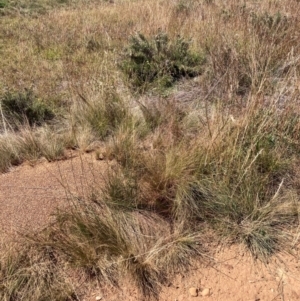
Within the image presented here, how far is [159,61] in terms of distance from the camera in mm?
4758

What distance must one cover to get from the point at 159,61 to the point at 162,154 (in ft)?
7.10

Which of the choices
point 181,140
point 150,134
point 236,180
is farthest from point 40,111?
point 236,180

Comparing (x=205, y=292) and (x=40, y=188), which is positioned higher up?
(x=40, y=188)

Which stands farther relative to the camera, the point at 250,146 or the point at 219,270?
the point at 250,146

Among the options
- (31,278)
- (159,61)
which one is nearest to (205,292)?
(31,278)

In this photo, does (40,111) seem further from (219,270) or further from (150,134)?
(219,270)

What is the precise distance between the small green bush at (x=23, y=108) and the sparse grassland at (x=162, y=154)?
0.04ft

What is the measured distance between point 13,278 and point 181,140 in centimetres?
158

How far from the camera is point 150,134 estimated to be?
11.2 feet

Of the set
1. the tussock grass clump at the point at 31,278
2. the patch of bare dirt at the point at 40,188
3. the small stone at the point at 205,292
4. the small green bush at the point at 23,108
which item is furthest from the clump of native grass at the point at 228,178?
the small green bush at the point at 23,108

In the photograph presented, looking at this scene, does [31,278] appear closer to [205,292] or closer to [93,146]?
[205,292]

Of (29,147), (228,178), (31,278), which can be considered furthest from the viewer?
(29,147)

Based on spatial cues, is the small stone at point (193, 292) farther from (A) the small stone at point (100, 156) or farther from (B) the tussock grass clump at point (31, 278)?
(A) the small stone at point (100, 156)

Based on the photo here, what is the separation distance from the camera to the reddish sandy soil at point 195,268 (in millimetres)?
2188
